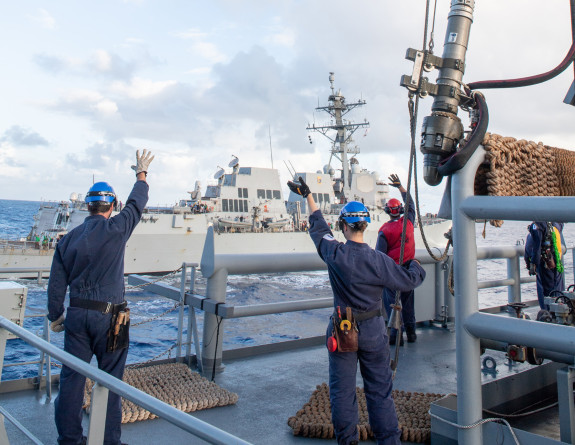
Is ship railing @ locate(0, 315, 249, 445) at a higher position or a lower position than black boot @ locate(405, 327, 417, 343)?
higher

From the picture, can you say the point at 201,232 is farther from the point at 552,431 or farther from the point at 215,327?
the point at 552,431

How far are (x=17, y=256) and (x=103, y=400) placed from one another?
24.8 m

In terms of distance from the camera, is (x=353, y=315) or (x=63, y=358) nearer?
(x=63, y=358)

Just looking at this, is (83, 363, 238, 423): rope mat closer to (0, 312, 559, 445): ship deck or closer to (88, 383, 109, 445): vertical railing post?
(0, 312, 559, 445): ship deck

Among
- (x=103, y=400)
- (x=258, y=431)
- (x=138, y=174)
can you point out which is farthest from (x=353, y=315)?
(x=138, y=174)

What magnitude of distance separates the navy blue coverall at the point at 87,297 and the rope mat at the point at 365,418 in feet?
3.77

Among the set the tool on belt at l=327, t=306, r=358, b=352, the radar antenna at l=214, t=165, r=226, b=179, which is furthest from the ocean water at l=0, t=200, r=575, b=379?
the radar antenna at l=214, t=165, r=226, b=179

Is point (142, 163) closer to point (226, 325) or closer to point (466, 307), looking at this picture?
point (466, 307)

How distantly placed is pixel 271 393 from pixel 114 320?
1.53 meters

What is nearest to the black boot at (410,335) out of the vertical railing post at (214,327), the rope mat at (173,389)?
the vertical railing post at (214,327)

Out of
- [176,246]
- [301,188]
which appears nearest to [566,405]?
[301,188]

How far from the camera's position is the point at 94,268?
2719 mm

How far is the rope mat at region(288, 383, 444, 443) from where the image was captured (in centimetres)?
288

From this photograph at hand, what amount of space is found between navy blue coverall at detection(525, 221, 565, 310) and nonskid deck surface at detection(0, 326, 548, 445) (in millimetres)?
1519
